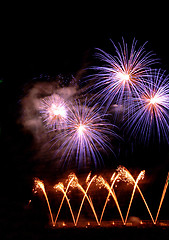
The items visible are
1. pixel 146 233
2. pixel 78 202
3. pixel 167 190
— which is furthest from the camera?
pixel 78 202

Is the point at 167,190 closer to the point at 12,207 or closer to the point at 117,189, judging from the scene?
the point at 117,189

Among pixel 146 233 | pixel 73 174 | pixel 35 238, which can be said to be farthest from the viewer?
pixel 73 174

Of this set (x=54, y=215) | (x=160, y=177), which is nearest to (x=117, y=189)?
(x=160, y=177)

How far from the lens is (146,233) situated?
40.9ft

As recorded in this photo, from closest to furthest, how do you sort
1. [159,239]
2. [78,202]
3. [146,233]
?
1. [159,239]
2. [146,233]
3. [78,202]

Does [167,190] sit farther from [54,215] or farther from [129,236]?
[129,236]

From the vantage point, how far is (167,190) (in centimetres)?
2859


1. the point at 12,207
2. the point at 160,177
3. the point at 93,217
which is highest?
the point at 160,177

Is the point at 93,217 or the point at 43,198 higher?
the point at 43,198

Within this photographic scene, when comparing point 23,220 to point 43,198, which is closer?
point 23,220

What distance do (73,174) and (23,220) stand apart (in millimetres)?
13652

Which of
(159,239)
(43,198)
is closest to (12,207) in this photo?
(159,239)

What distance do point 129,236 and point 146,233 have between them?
881mm

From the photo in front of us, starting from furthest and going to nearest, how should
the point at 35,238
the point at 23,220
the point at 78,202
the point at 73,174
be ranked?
the point at 78,202 < the point at 73,174 < the point at 23,220 < the point at 35,238
